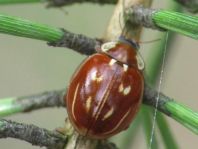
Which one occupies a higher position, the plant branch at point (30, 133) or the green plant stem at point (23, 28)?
the green plant stem at point (23, 28)

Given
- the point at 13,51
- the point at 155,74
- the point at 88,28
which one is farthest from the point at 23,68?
the point at 155,74

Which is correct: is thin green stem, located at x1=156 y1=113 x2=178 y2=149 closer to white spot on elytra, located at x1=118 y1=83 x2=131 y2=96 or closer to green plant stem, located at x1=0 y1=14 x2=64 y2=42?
white spot on elytra, located at x1=118 y1=83 x2=131 y2=96

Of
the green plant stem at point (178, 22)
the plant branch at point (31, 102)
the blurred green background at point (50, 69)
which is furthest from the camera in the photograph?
the blurred green background at point (50, 69)

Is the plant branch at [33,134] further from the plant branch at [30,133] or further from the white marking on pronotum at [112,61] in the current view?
the white marking on pronotum at [112,61]

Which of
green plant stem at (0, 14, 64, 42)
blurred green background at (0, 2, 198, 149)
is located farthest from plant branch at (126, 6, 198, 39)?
blurred green background at (0, 2, 198, 149)

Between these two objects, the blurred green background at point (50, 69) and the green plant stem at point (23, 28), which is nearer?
the green plant stem at point (23, 28)

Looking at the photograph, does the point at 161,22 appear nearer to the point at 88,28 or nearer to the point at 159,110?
the point at 159,110

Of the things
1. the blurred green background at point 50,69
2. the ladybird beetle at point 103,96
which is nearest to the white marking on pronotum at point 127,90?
the ladybird beetle at point 103,96
